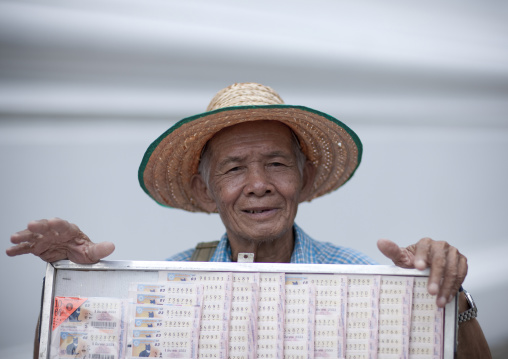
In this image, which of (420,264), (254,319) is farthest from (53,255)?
(420,264)

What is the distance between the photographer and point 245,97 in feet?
6.34

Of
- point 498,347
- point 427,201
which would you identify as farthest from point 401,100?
point 498,347

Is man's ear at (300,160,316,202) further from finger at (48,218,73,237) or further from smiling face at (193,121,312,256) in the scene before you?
finger at (48,218,73,237)

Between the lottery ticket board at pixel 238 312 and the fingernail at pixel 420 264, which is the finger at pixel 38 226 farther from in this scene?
the fingernail at pixel 420 264

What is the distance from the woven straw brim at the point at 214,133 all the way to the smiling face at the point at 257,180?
63mm

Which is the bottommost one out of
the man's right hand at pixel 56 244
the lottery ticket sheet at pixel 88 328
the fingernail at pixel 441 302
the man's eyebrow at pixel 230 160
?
the lottery ticket sheet at pixel 88 328

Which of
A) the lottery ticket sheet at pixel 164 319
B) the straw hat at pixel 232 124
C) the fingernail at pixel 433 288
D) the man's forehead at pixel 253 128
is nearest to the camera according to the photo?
the fingernail at pixel 433 288

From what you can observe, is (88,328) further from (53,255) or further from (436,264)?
(436,264)

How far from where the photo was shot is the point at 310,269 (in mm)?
1498

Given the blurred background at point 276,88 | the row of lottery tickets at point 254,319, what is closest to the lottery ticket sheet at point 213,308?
the row of lottery tickets at point 254,319

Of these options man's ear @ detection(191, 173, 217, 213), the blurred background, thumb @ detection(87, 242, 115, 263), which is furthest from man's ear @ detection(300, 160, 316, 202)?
thumb @ detection(87, 242, 115, 263)

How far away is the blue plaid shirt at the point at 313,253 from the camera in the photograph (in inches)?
81.5

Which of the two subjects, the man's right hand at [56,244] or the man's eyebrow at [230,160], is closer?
the man's right hand at [56,244]

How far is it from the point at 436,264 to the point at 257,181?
0.73 m
